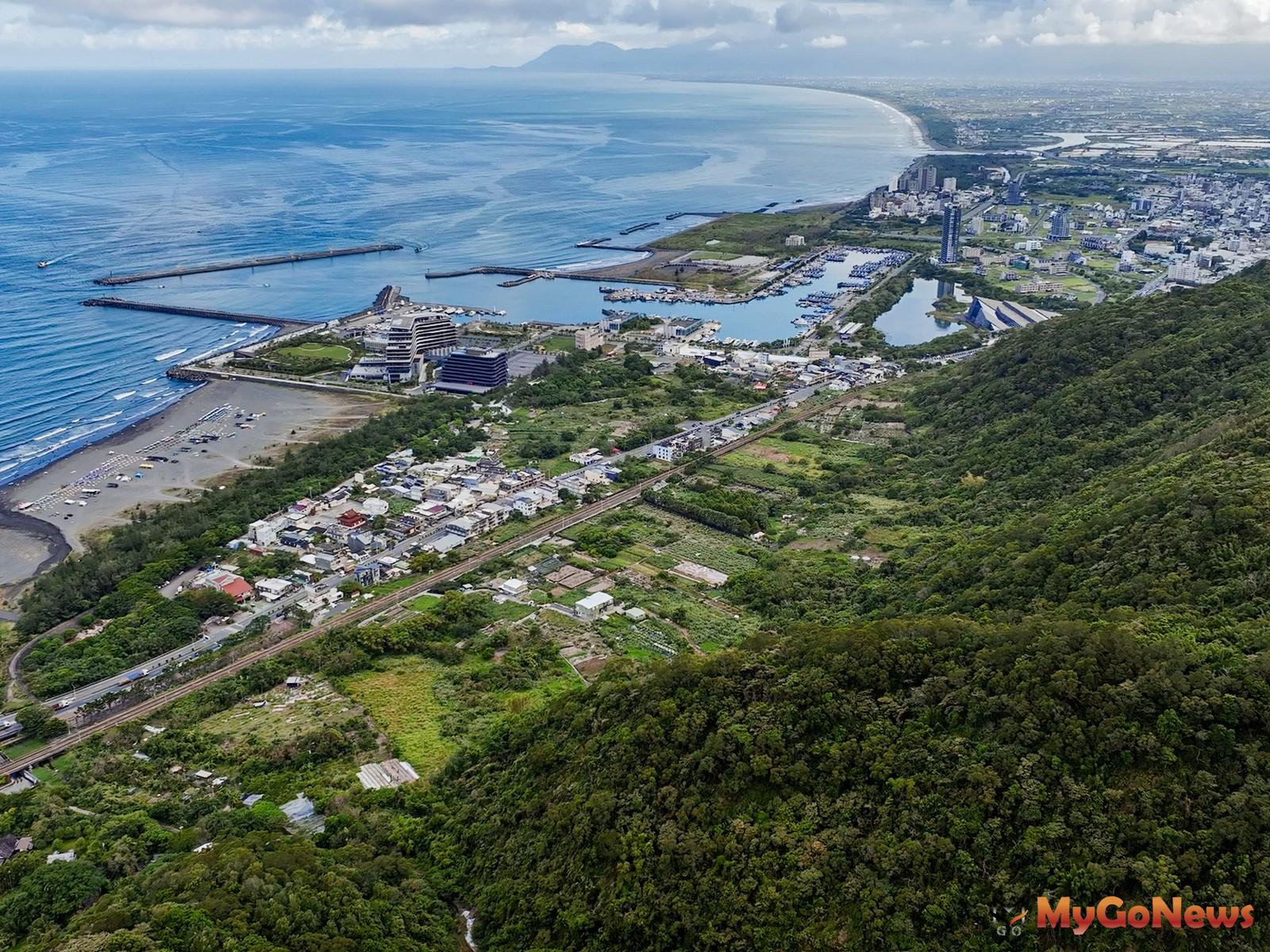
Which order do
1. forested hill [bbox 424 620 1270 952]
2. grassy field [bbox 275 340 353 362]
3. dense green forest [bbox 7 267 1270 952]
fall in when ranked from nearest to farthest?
forested hill [bbox 424 620 1270 952], dense green forest [bbox 7 267 1270 952], grassy field [bbox 275 340 353 362]

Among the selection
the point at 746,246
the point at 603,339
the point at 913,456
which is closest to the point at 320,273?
the point at 603,339

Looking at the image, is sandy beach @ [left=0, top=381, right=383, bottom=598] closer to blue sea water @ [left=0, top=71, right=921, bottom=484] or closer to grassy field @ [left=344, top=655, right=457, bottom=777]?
blue sea water @ [left=0, top=71, right=921, bottom=484]

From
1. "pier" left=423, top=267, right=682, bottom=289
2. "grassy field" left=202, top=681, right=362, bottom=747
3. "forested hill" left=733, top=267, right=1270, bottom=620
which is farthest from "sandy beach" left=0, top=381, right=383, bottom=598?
"pier" left=423, top=267, right=682, bottom=289

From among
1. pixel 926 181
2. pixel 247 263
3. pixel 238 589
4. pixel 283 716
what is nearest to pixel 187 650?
pixel 238 589

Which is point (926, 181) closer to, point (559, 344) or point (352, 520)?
point (559, 344)

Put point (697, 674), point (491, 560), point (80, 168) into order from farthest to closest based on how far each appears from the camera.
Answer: point (80, 168) < point (491, 560) < point (697, 674)

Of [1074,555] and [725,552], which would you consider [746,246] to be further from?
[1074,555]

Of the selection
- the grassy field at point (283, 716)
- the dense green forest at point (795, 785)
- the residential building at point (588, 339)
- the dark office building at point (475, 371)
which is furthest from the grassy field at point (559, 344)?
the grassy field at point (283, 716)
